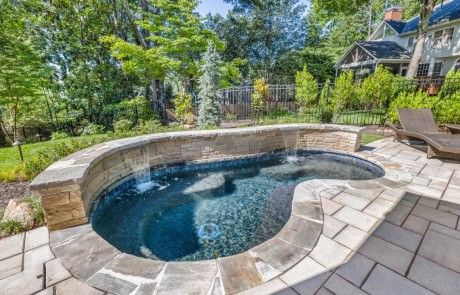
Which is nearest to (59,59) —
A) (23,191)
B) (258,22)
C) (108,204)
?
(23,191)

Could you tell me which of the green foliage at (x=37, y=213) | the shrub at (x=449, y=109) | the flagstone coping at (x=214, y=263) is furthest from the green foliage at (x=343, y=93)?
the green foliage at (x=37, y=213)

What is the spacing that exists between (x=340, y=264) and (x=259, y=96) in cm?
697

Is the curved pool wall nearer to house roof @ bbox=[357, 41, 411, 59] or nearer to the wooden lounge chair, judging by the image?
the wooden lounge chair

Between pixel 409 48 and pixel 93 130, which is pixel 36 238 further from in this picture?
pixel 409 48

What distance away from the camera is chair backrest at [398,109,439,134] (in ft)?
16.3

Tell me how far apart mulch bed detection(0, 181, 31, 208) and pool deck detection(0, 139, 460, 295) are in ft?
4.06

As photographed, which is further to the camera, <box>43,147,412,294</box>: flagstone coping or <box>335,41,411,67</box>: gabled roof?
<box>335,41,411,67</box>: gabled roof

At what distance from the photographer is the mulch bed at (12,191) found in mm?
3025

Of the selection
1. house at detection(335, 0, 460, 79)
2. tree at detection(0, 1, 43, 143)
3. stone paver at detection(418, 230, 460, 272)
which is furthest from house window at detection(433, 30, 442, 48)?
tree at detection(0, 1, 43, 143)

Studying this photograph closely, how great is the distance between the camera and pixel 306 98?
10.9 meters

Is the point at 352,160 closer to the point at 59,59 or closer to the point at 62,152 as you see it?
the point at 62,152

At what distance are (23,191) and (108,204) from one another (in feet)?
3.99

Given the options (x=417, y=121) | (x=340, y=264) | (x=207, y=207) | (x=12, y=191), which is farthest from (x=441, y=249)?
(x=12, y=191)

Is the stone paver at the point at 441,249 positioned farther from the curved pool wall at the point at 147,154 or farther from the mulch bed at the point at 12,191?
the mulch bed at the point at 12,191
